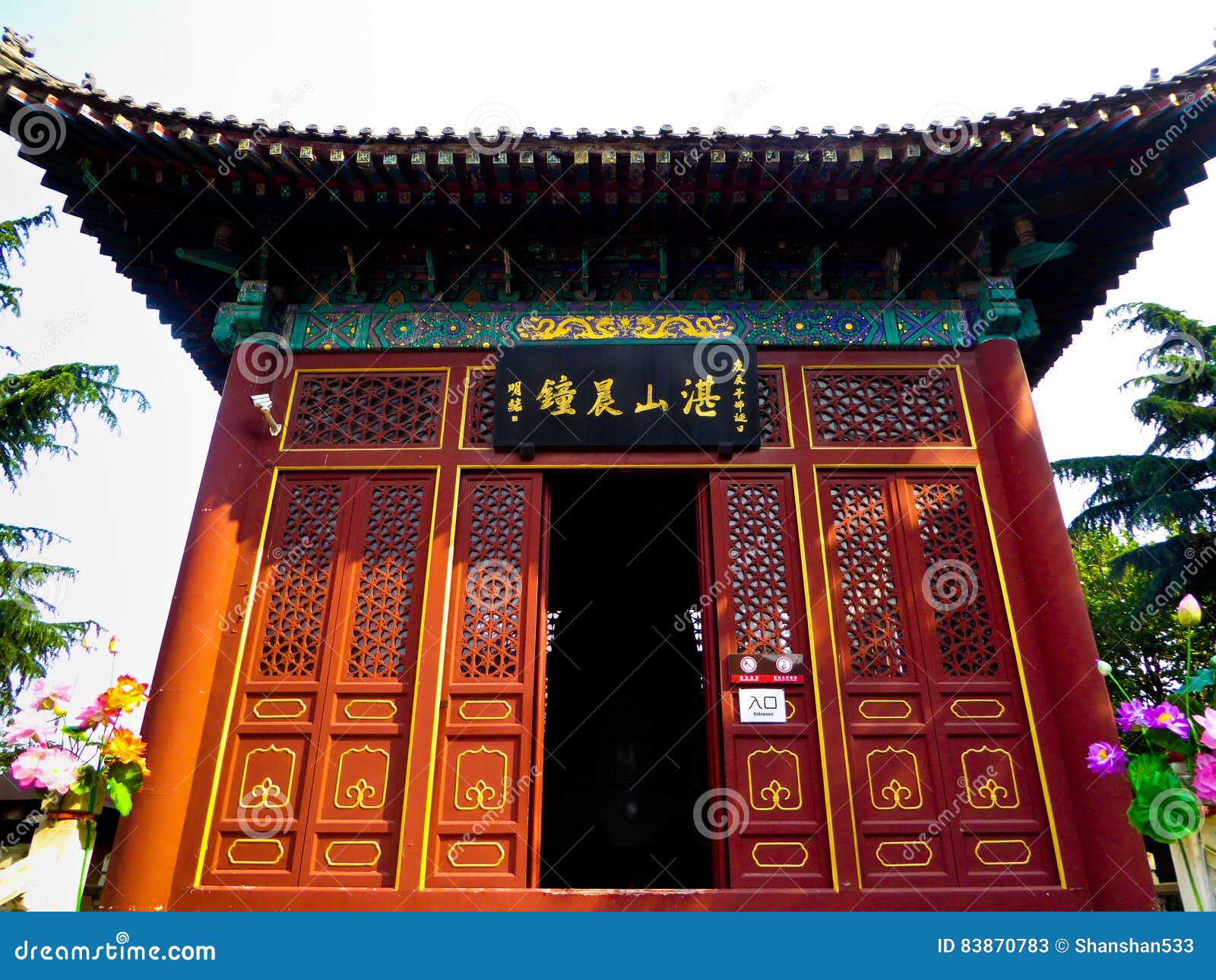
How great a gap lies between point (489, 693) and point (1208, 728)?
3780 mm

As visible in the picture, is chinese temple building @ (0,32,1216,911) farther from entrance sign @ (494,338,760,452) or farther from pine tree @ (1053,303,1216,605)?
pine tree @ (1053,303,1216,605)

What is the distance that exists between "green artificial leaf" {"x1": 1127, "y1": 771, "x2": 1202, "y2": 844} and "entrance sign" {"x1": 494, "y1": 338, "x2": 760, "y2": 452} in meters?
3.10

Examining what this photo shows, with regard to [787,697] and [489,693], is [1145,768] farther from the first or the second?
[489,693]

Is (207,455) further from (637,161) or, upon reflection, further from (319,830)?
(637,161)

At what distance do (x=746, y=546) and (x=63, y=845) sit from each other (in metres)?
4.16

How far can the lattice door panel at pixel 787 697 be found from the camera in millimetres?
5230

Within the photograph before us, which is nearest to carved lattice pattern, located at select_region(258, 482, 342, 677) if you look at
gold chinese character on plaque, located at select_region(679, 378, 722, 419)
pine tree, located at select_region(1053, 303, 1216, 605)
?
gold chinese character on plaque, located at select_region(679, 378, 722, 419)

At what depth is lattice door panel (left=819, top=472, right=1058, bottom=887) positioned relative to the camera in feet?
17.2

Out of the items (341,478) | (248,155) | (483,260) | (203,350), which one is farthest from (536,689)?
(203,350)

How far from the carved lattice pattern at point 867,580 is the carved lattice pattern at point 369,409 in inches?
115

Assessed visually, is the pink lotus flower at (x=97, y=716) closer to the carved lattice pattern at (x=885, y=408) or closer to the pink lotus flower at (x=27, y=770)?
the pink lotus flower at (x=27, y=770)

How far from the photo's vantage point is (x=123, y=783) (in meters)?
4.66

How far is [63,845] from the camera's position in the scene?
4.31 meters

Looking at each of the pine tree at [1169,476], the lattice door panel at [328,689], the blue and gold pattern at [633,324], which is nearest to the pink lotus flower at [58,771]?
the lattice door panel at [328,689]
